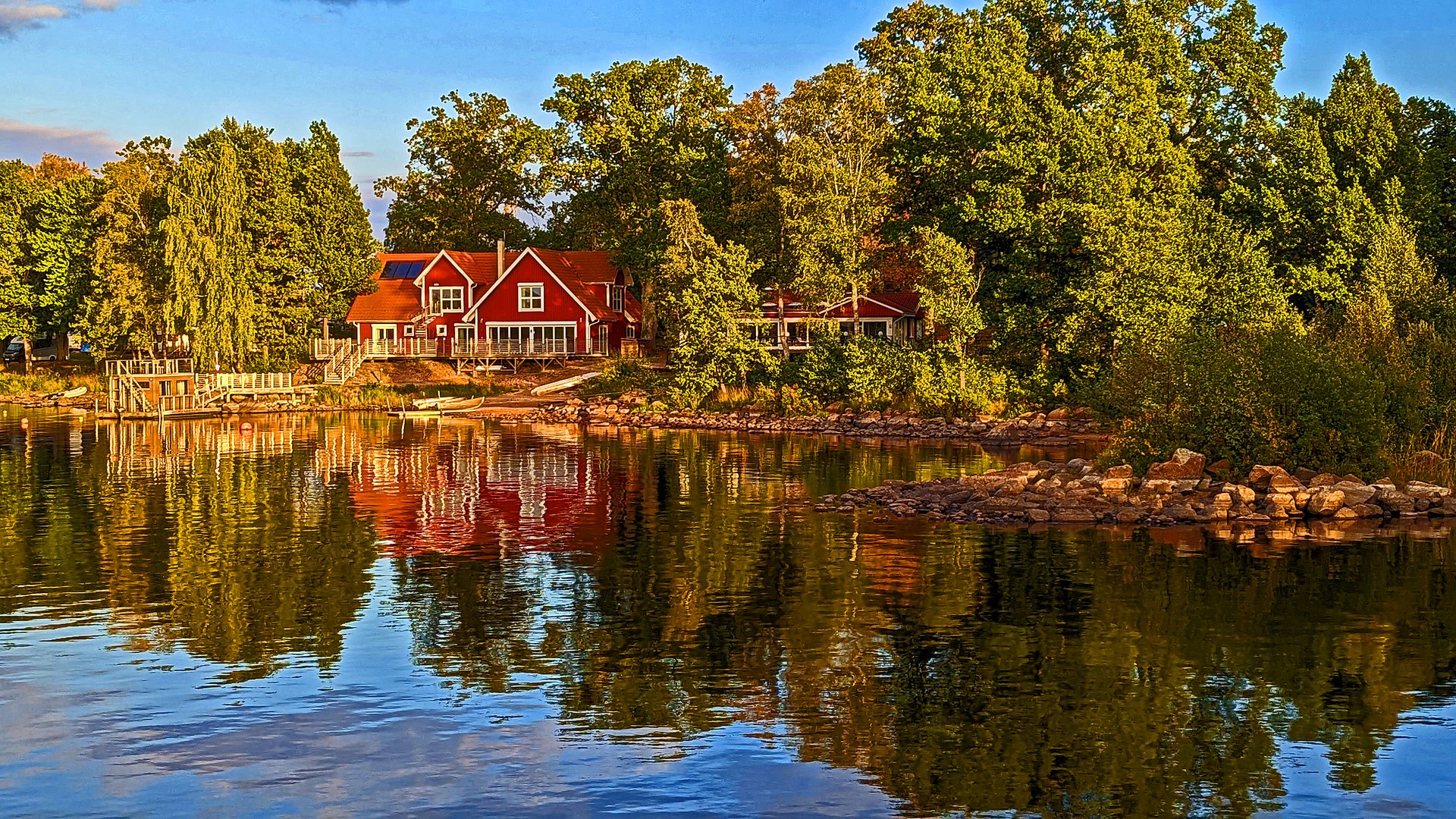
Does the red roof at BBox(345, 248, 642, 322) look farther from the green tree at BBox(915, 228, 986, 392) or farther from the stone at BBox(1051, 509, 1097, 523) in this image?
the stone at BBox(1051, 509, 1097, 523)

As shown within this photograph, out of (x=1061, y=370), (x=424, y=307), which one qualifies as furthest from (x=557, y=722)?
(x=424, y=307)

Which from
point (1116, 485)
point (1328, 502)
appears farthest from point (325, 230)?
point (1328, 502)

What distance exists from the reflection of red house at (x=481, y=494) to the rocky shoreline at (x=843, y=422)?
11231 millimetres

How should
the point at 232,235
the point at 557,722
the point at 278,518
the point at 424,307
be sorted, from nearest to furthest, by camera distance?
1. the point at 557,722
2. the point at 278,518
3. the point at 232,235
4. the point at 424,307

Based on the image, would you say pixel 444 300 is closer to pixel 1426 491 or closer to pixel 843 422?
pixel 843 422

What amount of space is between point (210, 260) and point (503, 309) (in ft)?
76.7

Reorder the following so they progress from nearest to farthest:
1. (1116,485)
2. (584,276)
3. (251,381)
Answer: (1116,485) < (251,381) < (584,276)

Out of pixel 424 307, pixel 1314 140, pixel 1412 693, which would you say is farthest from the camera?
pixel 424 307

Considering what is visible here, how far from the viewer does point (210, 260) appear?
81188 mm

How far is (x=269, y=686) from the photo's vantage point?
2089 cm

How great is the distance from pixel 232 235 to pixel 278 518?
49.9 meters

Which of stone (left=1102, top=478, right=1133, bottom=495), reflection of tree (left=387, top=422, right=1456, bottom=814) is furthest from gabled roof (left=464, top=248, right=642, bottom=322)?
reflection of tree (left=387, top=422, right=1456, bottom=814)

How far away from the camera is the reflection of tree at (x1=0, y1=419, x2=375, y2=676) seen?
2506 cm

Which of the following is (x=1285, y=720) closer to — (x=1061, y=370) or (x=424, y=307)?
(x=1061, y=370)
